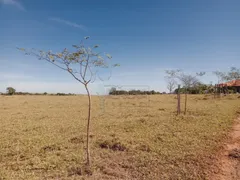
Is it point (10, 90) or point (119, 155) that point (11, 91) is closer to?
point (10, 90)

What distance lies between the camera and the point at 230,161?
13.9 feet

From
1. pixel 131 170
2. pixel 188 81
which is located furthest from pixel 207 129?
pixel 188 81

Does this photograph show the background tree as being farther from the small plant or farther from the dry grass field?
the dry grass field

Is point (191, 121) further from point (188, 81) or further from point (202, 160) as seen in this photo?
point (188, 81)

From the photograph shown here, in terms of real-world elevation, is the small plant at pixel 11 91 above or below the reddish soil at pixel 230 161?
above

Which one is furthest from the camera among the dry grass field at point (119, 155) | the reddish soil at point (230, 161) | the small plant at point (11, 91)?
the small plant at point (11, 91)

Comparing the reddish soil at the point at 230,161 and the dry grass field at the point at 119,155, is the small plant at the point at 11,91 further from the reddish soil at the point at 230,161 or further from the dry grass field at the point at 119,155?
the reddish soil at the point at 230,161

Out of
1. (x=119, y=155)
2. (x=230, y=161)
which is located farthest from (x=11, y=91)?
(x=230, y=161)

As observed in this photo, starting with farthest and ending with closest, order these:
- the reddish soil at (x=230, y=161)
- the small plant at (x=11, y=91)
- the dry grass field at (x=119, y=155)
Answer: the small plant at (x=11, y=91) < the dry grass field at (x=119, y=155) < the reddish soil at (x=230, y=161)

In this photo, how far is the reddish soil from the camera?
356cm

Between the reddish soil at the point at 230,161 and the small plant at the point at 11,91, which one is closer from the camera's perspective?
the reddish soil at the point at 230,161

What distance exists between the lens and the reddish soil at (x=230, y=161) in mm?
3559

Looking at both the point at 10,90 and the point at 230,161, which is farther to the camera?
the point at 10,90

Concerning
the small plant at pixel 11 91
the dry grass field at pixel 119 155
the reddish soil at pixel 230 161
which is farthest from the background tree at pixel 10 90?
the reddish soil at pixel 230 161
